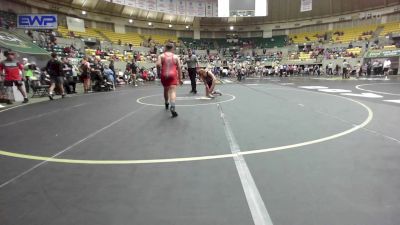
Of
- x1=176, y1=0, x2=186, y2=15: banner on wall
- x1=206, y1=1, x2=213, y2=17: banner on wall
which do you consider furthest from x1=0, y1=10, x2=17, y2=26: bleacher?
x1=206, y1=1, x2=213, y2=17: banner on wall

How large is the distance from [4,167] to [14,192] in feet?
2.85

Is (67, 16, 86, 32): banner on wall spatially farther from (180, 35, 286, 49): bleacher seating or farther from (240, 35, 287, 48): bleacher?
(240, 35, 287, 48): bleacher

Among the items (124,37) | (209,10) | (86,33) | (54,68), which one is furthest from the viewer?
(209,10)

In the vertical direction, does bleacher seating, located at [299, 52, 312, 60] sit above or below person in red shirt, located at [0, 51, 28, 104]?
above

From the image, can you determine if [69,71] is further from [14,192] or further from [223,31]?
[223,31]

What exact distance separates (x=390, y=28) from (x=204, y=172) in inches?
1485

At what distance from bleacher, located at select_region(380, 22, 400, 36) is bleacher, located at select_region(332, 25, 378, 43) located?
4.03 ft

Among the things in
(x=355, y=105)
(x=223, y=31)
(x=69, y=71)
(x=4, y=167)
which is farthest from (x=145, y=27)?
(x=4, y=167)

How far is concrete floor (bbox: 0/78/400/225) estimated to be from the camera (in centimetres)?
213

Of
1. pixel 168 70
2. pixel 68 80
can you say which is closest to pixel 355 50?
pixel 68 80

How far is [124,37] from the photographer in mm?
37531

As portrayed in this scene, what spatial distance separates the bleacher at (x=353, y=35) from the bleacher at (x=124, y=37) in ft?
78.2

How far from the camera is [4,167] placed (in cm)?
326

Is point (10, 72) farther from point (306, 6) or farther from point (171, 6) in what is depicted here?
point (306, 6)
